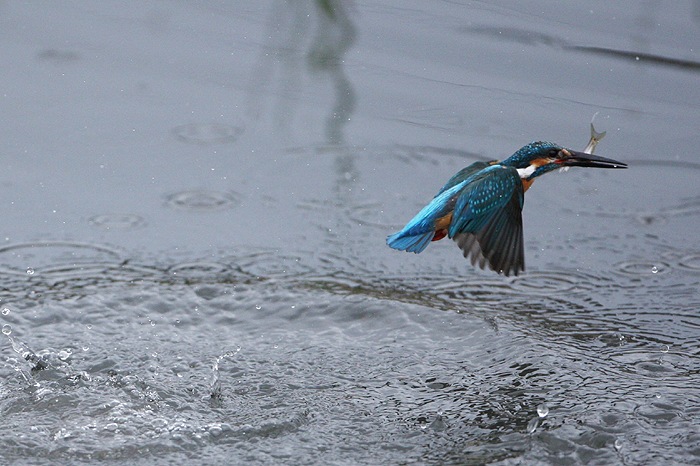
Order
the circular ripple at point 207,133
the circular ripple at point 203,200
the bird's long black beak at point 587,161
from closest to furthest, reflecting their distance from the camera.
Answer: the bird's long black beak at point 587,161 < the circular ripple at point 203,200 < the circular ripple at point 207,133

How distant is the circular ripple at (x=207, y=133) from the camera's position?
16.3 feet

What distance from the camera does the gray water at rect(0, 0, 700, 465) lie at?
9.79 feet

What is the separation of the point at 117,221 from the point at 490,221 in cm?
160

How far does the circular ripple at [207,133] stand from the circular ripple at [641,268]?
184 centimetres

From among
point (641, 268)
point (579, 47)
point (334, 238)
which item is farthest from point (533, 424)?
point (579, 47)

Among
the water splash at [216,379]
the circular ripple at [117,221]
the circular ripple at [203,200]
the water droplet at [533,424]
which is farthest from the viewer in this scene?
the circular ripple at [203,200]

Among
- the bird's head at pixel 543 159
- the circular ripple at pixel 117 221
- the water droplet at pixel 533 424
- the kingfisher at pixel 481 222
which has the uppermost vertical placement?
the bird's head at pixel 543 159

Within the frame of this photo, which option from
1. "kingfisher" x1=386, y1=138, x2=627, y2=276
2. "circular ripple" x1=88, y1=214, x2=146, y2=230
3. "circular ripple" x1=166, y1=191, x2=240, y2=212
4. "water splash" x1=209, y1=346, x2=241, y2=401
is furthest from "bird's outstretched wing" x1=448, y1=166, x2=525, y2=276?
"circular ripple" x1=88, y1=214, x2=146, y2=230

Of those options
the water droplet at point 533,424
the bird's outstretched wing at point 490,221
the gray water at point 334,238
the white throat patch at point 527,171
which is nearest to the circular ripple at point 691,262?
the gray water at point 334,238

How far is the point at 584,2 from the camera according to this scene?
6.13 meters

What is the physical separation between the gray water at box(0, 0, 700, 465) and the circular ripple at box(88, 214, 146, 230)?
0.01 meters

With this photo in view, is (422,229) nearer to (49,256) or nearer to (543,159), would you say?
(543,159)

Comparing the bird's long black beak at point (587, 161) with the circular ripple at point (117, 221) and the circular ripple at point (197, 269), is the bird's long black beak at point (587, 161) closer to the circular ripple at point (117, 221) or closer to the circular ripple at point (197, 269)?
the circular ripple at point (197, 269)

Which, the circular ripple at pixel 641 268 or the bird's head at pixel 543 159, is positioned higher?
the bird's head at pixel 543 159
